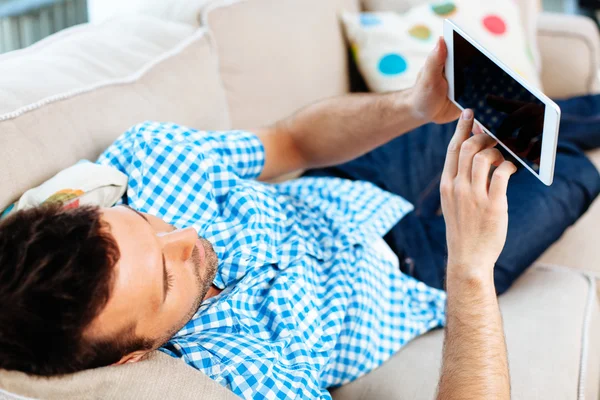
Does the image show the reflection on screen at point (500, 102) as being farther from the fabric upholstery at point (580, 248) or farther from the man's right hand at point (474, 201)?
the fabric upholstery at point (580, 248)

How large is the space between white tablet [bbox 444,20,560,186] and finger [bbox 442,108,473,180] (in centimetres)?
2

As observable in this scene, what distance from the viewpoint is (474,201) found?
0.88 metres

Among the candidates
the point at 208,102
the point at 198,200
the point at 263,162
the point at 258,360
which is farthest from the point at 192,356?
the point at 208,102

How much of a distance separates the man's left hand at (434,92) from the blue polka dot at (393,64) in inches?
21.0

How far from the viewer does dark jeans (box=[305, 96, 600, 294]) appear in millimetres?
1325

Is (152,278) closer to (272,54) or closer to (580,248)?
(272,54)

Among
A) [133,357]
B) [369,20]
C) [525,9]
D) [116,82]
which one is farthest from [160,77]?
[525,9]

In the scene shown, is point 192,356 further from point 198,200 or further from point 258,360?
point 198,200

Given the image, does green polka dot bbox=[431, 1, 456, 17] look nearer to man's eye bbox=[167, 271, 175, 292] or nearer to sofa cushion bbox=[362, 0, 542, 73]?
sofa cushion bbox=[362, 0, 542, 73]

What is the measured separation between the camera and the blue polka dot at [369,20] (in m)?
1.68

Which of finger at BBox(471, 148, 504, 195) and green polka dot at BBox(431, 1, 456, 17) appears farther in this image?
green polka dot at BBox(431, 1, 456, 17)

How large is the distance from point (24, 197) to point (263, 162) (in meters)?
0.47

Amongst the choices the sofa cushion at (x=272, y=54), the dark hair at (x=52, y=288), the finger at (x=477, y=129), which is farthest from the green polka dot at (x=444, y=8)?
the dark hair at (x=52, y=288)

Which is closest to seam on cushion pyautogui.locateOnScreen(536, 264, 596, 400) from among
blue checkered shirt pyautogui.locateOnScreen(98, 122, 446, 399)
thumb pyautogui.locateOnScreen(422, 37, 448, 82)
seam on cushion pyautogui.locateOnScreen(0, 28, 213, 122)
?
blue checkered shirt pyautogui.locateOnScreen(98, 122, 446, 399)
